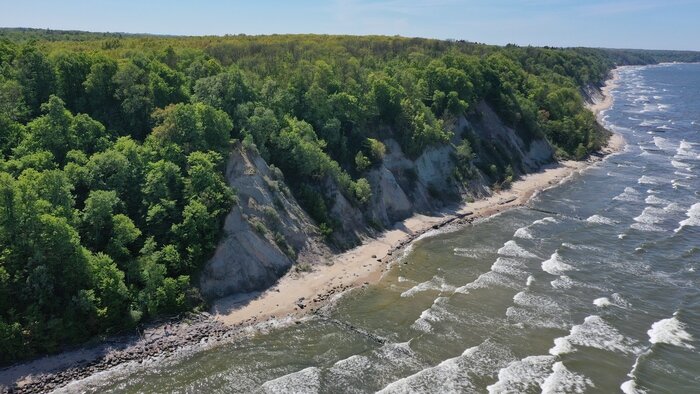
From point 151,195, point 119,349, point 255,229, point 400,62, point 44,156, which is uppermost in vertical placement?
point 400,62

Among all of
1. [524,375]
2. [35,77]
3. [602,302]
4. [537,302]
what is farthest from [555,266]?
[35,77]

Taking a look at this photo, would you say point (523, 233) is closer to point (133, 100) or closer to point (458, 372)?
point (458, 372)

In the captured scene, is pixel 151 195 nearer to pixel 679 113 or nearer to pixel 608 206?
pixel 608 206

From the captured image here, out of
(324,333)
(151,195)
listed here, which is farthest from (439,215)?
(151,195)

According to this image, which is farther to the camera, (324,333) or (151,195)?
(151,195)

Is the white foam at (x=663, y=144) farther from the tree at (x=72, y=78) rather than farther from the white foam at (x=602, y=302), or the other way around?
the tree at (x=72, y=78)

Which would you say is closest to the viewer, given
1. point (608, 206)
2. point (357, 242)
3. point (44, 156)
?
point (44, 156)

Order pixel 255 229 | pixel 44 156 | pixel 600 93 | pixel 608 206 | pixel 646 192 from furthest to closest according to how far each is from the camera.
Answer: pixel 600 93 → pixel 646 192 → pixel 608 206 → pixel 255 229 → pixel 44 156

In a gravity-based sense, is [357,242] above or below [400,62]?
below
